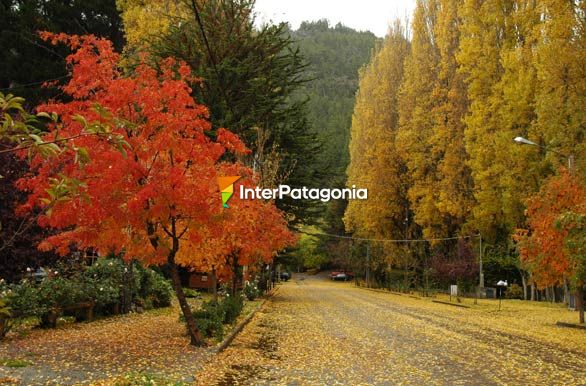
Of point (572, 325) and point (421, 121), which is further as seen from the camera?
point (421, 121)

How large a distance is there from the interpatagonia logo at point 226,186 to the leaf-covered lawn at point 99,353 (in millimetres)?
3200

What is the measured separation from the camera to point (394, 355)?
11930 mm

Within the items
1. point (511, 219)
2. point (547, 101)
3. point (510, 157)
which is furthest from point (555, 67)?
point (511, 219)

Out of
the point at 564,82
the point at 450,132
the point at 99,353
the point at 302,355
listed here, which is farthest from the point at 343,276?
the point at 99,353

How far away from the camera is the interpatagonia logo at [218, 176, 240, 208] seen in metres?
13.0

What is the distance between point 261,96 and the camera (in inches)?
973

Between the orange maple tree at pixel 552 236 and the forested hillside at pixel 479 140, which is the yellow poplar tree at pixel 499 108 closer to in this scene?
the forested hillside at pixel 479 140

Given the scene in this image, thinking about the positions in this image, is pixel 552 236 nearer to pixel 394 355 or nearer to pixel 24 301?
pixel 394 355

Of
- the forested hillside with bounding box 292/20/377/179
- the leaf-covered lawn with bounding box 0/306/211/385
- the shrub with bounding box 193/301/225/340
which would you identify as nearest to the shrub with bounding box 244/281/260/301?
the leaf-covered lawn with bounding box 0/306/211/385

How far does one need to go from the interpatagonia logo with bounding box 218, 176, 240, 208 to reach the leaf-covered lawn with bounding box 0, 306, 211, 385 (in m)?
3.20

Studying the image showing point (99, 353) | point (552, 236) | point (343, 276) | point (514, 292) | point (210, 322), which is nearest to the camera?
point (99, 353)

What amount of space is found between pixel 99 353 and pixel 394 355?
225 inches

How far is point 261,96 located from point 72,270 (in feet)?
35.9

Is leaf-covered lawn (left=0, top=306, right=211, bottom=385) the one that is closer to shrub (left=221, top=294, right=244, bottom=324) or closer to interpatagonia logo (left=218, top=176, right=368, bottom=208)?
shrub (left=221, top=294, right=244, bottom=324)
